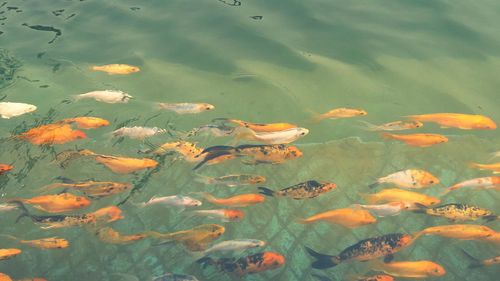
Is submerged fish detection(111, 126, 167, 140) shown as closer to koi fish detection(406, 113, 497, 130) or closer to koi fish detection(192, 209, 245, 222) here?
koi fish detection(192, 209, 245, 222)

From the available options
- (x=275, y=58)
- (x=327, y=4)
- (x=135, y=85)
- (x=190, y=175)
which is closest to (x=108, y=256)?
(x=190, y=175)

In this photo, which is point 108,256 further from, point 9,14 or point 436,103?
point 9,14

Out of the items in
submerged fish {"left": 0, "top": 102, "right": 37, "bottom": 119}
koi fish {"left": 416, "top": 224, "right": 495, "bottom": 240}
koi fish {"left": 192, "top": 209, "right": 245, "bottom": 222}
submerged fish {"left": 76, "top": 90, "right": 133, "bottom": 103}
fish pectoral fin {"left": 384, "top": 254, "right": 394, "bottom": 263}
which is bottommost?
koi fish {"left": 192, "top": 209, "right": 245, "bottom": 222}

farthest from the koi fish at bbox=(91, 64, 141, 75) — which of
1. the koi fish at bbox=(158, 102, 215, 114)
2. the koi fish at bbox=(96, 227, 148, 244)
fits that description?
the koi fish at bbox=(96, 227, 148, 244)

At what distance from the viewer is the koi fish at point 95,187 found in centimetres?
443

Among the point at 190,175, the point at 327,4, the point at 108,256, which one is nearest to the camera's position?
the point at 108,256

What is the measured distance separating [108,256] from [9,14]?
4985mm

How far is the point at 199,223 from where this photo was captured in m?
4.20

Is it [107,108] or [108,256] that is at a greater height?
[107,108]

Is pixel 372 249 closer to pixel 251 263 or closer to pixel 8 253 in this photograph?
pixel 251 263

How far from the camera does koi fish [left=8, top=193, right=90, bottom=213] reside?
4250mm

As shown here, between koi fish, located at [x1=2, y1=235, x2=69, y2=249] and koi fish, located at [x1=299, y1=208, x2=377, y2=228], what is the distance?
2.09m

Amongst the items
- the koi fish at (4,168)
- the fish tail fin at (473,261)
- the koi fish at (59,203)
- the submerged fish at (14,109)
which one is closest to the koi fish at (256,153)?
the koi fish at (59,203)

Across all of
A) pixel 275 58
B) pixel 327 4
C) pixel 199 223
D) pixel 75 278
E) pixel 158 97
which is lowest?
pixel 75 278
